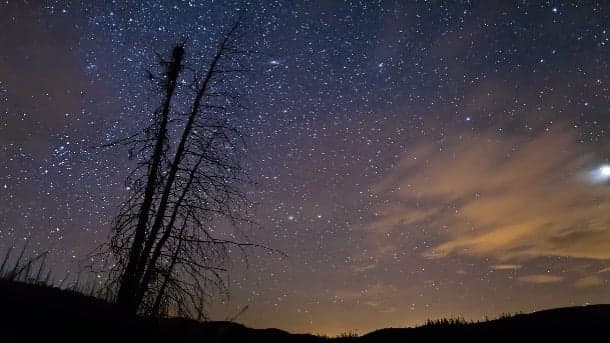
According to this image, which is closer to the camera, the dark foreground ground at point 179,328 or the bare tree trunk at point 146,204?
the dark foreground ground at point 179,328

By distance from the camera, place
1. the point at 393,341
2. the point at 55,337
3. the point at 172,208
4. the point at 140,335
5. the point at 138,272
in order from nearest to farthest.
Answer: the point at 55,337
the point at 140,335
the point at 393,341
the point at 138,272
the point at 172,208

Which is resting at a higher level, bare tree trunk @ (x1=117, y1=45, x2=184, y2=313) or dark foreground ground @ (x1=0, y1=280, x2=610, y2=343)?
bare tree trunk @ (x1=117, y1=45, x2=184, y2=313)

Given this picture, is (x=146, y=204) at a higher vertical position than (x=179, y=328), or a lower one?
higher

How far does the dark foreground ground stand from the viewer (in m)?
5.75

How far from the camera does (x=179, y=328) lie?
7246 mm

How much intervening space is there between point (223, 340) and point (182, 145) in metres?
5.18

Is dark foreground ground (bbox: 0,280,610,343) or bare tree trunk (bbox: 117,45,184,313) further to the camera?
bare tree trunk (bbox: 117,45,184,313)

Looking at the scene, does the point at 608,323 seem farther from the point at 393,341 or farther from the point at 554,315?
the point at 393,341

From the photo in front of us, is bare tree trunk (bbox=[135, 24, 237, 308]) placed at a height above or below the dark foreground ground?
above

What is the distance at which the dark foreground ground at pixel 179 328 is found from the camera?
575cm

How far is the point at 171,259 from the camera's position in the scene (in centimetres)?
982

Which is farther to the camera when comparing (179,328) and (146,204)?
(146,204)

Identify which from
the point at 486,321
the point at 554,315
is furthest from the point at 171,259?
the point at 554,315

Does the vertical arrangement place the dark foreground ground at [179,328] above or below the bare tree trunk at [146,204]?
below
